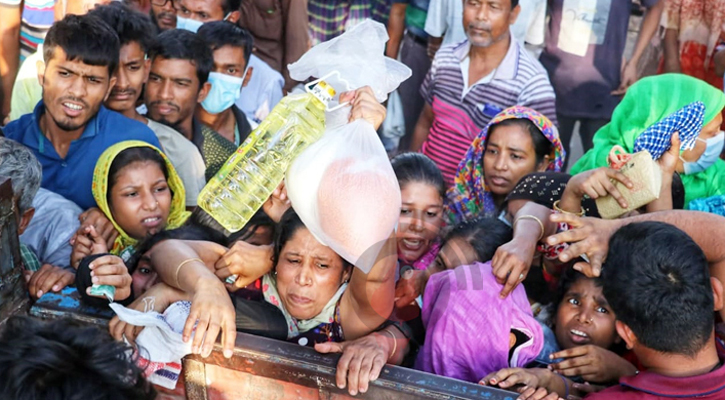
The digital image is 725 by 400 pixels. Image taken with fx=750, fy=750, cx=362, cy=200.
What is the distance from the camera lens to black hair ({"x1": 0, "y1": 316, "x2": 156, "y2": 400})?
138 cm

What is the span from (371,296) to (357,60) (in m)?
0.67

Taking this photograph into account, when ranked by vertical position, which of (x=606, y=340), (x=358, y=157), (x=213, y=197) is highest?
(x=358, y=157)

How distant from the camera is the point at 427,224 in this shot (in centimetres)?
294

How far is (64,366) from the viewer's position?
1.41 m

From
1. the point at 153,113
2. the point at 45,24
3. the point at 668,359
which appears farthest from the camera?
the point at 45,24

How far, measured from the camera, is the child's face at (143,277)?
8.13ft

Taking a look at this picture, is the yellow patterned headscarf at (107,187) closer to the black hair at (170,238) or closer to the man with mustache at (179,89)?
the black hair at (170,238)

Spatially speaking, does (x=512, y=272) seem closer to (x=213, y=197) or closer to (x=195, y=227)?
(x=213, y=197)

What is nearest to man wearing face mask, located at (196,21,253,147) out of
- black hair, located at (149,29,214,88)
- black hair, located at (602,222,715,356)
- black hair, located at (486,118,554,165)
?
black hair, located at (149,29,214,88)

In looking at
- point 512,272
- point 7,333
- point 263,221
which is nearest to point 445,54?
point 263,221

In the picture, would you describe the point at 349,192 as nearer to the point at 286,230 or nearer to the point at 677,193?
the point at 286,230

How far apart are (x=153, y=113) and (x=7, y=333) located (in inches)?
91.9

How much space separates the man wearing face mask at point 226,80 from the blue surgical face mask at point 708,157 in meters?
2.18

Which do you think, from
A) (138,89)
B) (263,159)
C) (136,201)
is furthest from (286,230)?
(138,89)
